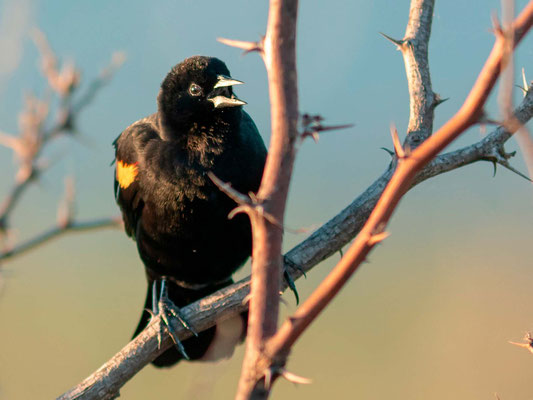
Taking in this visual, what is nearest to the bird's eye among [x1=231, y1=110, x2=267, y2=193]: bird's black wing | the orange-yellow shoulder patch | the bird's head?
the bird's head

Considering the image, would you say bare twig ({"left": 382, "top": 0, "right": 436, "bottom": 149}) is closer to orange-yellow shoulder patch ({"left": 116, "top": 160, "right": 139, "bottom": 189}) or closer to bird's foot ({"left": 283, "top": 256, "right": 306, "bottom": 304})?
bird's foot ({"left": 283, "top": 256, "right": 306, "bottom": 304})

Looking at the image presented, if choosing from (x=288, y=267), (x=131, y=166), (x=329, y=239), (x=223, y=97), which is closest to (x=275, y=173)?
(x=329, y=239)

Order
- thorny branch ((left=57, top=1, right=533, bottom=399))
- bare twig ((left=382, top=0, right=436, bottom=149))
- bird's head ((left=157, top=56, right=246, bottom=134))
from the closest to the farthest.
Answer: thorny branch ((left=57, top=1, right=533, bottom=399)), bare twig ((left=382, top=0, right=436, bottom=149)), bird's head ((left=157, top=56, right=246, bottom=134))

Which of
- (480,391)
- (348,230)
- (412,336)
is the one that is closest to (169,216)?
(348,230)

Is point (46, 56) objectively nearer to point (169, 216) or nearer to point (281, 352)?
point (281, 352)

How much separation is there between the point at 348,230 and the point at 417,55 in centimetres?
83

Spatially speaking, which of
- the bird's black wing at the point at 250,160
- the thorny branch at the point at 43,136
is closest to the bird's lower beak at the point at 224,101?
the bird's black wing at the point at 250,160

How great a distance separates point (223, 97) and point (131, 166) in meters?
0.59

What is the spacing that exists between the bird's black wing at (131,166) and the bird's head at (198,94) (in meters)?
0.17

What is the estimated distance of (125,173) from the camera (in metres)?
3.45

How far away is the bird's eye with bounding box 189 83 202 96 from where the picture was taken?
3281 mm

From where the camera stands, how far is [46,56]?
1.08 m

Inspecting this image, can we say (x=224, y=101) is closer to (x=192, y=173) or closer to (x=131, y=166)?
(x=192, y=173)

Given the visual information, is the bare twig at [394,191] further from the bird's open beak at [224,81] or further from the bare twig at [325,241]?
the bird's open beak at [224,81]
